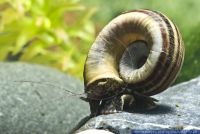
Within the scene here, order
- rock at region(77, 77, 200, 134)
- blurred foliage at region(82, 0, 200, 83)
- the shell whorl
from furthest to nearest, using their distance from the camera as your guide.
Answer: blurred foliage at region(82, 0, 200, 83)
the shell whorl
rock at region(77, 77, 200, 134)

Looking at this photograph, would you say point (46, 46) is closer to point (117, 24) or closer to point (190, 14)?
point (190, 14)

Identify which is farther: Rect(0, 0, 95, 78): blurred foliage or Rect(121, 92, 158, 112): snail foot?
Rect(0, 0, 95, 78): blurred foliage

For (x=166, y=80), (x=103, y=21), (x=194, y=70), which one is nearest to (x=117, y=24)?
(x=166, y=80)

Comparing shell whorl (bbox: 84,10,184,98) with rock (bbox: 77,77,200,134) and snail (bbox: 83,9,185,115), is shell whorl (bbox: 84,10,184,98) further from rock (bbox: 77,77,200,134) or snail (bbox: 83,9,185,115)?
rock (bbox: 77,77,200,134)

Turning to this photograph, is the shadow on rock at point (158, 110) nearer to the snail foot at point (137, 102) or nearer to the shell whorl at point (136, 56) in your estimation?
the snail foot at point (137, 102)

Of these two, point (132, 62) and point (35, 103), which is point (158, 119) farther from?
point (35, 103)

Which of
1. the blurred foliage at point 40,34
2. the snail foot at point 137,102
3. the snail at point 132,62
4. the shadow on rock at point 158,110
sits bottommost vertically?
the shadow on rock at point 158,110

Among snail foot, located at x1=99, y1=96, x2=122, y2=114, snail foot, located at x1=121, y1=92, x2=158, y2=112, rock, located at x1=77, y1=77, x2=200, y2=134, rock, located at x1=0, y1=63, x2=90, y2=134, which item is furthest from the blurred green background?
snail foot, located at x1=99, y1=96, x2=122, y2=114

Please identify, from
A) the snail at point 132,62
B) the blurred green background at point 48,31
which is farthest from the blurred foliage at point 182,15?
the snail at point 132,62
